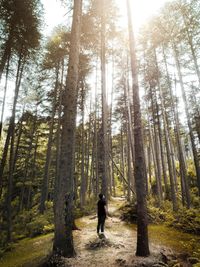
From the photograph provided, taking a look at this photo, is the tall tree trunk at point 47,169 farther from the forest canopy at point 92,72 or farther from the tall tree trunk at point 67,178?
the tall tree trunk at point 67,178

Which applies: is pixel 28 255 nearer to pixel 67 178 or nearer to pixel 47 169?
pixel 67 178

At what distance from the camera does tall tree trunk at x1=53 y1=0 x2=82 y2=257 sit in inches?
191

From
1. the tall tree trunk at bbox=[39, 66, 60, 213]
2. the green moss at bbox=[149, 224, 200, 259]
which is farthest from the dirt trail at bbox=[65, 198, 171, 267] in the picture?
the tall tree trunk at bbox=[39, 66, 60, 213]

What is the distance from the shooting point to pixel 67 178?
523 cm

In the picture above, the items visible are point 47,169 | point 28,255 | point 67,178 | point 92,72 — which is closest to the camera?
point 67,178

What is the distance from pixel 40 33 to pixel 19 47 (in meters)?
1.58

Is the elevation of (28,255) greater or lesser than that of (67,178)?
lesser

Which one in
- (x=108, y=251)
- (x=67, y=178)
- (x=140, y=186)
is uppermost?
(x=67, y=178)

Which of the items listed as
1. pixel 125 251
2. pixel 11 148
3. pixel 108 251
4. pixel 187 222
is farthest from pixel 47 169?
pixel 187 222

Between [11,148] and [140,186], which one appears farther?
[11,148]

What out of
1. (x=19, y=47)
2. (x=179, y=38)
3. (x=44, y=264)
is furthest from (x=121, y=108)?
(x=44, y=264)

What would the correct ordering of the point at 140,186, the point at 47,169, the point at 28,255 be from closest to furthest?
the point at 140,186 → the point at 28,255 → the point at 47,169

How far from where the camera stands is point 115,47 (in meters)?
14.3

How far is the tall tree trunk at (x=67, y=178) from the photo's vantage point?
15.9ft
